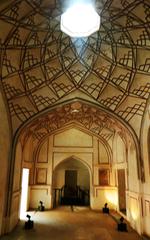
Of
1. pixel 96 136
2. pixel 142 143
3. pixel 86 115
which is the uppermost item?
pixel 86 115

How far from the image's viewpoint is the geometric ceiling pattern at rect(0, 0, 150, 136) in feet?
15.8

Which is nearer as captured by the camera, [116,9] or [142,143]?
[116,9]

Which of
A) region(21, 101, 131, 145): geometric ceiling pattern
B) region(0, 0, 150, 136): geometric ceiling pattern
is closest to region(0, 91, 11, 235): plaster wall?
region(0, 0, 150, 136): geometric ceiling pattern

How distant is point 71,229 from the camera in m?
6.68

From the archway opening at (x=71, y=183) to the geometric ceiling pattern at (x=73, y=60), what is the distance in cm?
593

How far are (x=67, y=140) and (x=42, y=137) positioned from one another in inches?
51.2

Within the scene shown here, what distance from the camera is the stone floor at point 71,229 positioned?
233 inches

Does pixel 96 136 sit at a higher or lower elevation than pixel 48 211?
higher

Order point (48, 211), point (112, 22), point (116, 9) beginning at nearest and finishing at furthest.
A: 1. point (116, 9)
2. point (112, 22)
3. point (48, 211)

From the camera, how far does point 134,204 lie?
7145 millimetres

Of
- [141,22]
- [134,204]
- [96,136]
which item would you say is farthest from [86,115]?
[141,22]

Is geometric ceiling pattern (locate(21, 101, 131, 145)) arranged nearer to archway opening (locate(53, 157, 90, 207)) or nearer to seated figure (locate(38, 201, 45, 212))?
archway opening (locate(53, 157, 90, 207))

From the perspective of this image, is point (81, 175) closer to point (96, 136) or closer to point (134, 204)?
point (96, 136)

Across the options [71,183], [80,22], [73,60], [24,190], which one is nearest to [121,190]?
[71,183]
